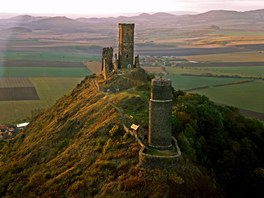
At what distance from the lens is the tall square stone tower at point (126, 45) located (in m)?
55.5

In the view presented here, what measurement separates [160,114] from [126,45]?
2694cm

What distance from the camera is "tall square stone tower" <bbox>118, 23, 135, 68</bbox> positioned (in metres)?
55.5

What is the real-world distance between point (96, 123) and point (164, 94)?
1299 cm

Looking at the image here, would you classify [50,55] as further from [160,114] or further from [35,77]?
[160,114]

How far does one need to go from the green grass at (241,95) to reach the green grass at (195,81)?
510 cm

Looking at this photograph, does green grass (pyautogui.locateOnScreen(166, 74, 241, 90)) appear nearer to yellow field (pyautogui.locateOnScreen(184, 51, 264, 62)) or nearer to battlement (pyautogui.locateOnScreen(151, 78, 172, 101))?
yellow field (pyautogui.locateOnScreen(184, 51, 264, 62))

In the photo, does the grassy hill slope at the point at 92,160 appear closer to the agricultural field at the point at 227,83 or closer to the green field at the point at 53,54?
the agricultural field at the point at 227,83

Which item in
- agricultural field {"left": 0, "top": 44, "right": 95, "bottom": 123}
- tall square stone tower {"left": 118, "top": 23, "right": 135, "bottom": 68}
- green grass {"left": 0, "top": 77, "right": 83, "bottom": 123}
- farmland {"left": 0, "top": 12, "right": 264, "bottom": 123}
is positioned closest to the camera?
tall square stone tower {"left": 118, "top": 23, "right": 135, "bottom": 68}

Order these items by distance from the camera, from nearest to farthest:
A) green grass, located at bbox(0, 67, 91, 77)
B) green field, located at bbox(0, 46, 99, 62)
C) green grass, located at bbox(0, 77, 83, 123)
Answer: green grass, located at bbox(0, 77, 83, 123) < green grass, located at bbox(0, 67, 91, 77) < green field, located at bbox(0, 46, 99, 62)

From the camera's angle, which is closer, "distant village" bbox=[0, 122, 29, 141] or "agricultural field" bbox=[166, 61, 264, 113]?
"distant village" bbox=[0, 122, 29, 141]

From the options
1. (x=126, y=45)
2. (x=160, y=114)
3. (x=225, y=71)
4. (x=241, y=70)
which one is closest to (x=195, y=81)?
(x=225, y=71)

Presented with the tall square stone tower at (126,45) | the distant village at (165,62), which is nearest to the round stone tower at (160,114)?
the tall square stone tower at (126,45)

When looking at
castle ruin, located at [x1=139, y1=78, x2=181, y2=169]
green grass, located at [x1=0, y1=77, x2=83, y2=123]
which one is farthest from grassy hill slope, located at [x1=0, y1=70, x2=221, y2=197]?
green grass, located at [x1=0, y1=77, x2=83, y2=123]

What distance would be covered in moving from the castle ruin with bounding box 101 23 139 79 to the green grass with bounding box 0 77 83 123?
27.1 m
